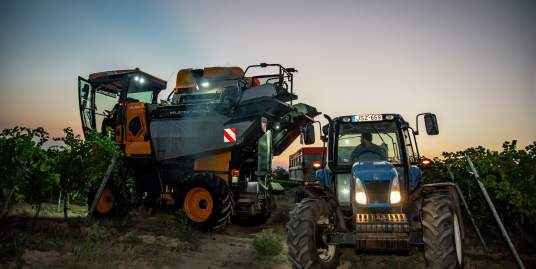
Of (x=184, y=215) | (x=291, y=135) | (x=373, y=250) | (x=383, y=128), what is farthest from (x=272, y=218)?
(x=373, y=250)

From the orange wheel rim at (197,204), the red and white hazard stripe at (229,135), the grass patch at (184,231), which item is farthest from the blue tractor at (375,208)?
the orange wheel rim at (197,204)

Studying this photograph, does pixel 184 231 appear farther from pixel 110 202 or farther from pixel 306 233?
pixel 306 233

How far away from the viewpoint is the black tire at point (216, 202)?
353 inches

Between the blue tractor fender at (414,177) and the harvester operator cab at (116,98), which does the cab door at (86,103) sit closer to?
the harvester operator cab at (116,98)

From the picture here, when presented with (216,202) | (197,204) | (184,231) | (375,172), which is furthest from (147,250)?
(375,172)

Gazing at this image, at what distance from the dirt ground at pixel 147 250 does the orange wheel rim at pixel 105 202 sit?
144 centimetres

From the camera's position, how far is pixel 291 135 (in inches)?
464

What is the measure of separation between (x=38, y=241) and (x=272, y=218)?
26.7 ft

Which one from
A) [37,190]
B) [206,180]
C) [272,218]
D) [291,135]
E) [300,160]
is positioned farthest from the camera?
[300,160]

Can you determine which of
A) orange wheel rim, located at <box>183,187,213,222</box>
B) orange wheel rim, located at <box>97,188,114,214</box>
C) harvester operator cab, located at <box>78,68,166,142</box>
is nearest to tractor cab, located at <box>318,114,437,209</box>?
orange wheel rim, located at <box>183,187,213,222</box>

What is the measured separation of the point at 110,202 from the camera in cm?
1085

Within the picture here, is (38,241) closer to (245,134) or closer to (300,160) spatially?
(245,134)

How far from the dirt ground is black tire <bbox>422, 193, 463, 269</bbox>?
200 cm

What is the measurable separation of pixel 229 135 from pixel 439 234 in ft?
19.5
